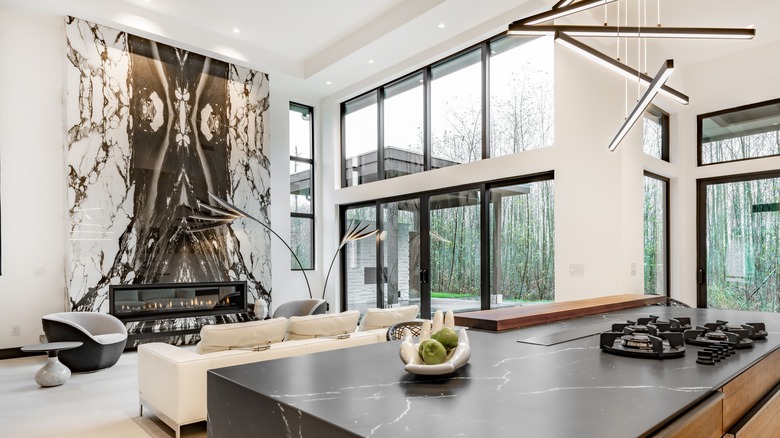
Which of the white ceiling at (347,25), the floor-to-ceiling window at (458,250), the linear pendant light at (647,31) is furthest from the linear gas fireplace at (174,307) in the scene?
the linear pendant light at (647,31)

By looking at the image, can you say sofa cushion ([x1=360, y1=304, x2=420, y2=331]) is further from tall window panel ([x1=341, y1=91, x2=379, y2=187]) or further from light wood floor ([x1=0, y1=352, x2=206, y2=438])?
tall window panel ([x1=341, y1=91, x2=379, y2=187])

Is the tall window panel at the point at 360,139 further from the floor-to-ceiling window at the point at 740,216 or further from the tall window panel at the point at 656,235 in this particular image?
the floor-to-ceiling window at the point at 740,216

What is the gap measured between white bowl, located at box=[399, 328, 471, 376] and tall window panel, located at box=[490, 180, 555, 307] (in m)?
4.49

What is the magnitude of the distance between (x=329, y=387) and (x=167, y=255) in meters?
6.22

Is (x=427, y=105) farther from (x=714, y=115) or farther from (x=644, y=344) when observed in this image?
(x=644, y=344)

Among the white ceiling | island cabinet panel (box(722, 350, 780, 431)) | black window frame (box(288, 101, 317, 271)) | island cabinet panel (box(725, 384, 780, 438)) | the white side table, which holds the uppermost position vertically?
the white ceiling

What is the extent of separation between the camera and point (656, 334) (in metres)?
1.73

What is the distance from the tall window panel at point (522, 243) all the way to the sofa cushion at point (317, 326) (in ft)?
8.85

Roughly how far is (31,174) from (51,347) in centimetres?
261

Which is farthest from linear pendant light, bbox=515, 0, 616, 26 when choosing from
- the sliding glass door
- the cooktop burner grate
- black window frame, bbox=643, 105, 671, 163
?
the sliding glass door

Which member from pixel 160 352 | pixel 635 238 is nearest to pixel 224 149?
pixel 160 352

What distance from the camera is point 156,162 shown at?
6.71 metres

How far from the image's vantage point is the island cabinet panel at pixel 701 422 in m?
0.96

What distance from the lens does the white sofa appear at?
10.3ft
